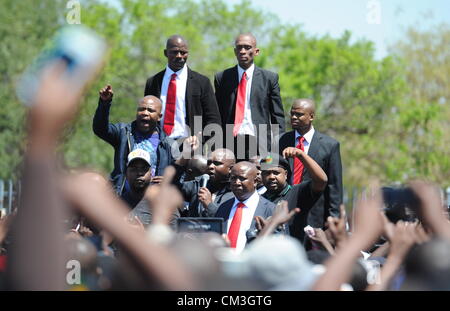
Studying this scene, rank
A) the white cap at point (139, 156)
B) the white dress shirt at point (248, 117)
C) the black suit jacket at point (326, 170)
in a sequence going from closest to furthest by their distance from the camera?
1. the white cap at point (139, 156)
2. the black suit jacket at point (326, 170)
3. the white dress shirt at point (248, 117)

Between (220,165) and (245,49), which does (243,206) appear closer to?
(220,165)

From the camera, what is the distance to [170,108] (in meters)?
9.19

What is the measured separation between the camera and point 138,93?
3378 centimetres

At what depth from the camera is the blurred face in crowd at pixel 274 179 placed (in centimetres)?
827

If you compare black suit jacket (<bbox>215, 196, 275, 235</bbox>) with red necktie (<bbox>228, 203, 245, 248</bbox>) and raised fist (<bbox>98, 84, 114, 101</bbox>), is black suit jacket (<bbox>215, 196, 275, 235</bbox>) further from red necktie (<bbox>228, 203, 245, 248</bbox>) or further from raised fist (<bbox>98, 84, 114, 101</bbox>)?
raised fist (<bbox>98, 84, 114, 101</bbox>)

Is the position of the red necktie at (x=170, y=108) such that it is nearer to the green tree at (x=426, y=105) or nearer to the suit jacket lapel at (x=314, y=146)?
the suit jacket lapel at (x=314, y=146)

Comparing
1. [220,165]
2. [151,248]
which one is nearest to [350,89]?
[220,165]

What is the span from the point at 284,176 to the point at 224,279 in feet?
17.5

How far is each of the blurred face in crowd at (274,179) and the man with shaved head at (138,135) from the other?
915 millimetres

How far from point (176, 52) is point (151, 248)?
6.72m

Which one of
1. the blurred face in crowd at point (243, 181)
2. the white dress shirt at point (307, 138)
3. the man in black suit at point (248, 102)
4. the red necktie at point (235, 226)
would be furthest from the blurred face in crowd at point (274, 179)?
the man in black suit at point (248, 102)

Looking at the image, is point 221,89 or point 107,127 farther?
point 221,89
